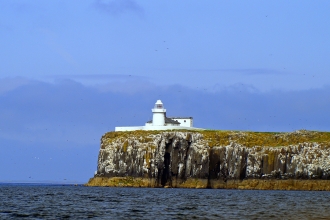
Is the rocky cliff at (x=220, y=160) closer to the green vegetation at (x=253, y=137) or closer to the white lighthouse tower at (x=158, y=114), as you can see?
the green vegetation at (x=253, y=137)

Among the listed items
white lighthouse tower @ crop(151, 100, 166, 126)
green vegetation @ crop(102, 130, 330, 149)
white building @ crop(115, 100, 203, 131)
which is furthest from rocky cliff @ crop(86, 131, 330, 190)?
white lighthouse tower @ crop(151, 100, 166, 126)

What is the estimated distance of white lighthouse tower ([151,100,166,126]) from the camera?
122 metres

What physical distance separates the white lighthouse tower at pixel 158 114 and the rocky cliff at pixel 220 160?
760cm

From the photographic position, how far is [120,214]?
4491 cm

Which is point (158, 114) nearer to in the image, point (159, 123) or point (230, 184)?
point (159, 123)

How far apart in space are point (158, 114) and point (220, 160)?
18.5m

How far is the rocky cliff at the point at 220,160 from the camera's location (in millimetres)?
102750

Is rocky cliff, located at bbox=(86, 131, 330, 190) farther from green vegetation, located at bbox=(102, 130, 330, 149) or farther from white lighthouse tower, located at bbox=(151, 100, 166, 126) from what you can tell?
white lighthouse tower, located at bbox=(151, 100, 166, 126)

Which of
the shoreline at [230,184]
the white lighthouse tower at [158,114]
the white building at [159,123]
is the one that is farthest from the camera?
the white lighthouse tower at [158,114]

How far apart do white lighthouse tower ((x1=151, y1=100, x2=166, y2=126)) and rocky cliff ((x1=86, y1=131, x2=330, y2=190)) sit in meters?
7.60

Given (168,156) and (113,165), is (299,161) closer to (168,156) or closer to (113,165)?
(168,156)

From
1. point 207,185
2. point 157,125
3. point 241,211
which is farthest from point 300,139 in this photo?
point 241,211

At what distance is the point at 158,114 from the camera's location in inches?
4808

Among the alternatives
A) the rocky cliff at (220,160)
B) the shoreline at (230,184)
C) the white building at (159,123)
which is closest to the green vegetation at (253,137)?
the rocky cliff at (220,160)
